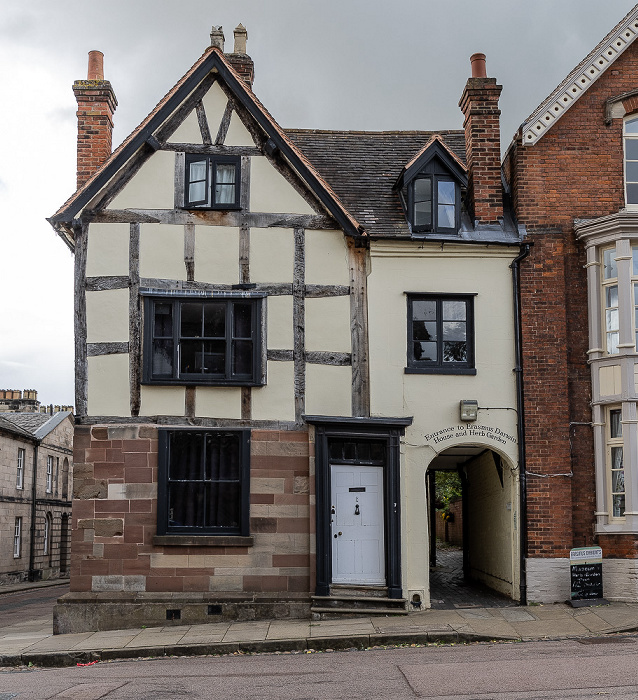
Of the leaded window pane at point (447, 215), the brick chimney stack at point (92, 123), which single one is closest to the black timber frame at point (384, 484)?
the leaded window pane at point (447, 215)

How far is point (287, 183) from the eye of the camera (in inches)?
643

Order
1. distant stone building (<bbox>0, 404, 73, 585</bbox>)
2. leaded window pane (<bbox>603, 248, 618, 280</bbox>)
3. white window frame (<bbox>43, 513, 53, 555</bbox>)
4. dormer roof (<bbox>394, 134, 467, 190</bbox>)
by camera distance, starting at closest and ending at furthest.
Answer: leaded window pane (<bbox>603, 248, 618, 280</bbox>), dormer roof (<bbox>394, 134, 467, 190</bbox>), distant stone building (<bbox>0, 404, 73, 585</bbox>), white window frame (<bbox>43, 513, 53, 555</bbox>)

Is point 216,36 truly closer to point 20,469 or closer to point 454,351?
point 454,351

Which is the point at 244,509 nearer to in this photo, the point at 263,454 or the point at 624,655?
the point at 263,454

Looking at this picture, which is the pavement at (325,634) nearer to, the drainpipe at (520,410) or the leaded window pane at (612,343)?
the drainpipe at (520,410)

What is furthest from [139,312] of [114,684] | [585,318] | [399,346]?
[585,318]

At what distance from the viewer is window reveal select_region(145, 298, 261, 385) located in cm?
1575

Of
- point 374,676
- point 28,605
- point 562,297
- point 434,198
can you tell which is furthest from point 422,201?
point 28,605

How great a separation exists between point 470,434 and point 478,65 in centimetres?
752

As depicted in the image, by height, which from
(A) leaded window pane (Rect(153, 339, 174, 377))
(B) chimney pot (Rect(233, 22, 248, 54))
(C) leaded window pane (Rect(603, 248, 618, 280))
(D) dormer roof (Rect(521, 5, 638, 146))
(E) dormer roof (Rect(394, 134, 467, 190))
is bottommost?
(A) leaded window pane (Rect(153, 339, 174, 377))

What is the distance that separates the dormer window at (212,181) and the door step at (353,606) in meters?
7.29

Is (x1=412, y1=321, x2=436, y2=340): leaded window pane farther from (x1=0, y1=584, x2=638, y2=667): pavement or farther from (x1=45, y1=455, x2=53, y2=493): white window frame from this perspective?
(x1=45, y1=455, x2=53, y2=493): white window frame

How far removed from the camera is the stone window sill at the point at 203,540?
1526cm

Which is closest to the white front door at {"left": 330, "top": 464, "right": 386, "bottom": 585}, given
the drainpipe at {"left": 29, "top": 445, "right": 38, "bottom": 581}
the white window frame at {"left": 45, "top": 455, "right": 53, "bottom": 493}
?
the drainpipe at {"left": 29, "top": 445, "right": 38, "bottom": 581}
